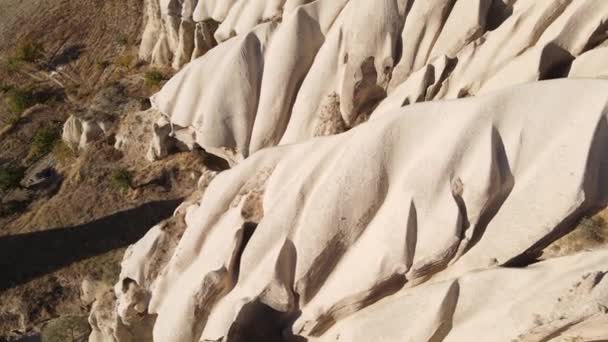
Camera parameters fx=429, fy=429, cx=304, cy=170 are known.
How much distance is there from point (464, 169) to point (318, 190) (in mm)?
2019

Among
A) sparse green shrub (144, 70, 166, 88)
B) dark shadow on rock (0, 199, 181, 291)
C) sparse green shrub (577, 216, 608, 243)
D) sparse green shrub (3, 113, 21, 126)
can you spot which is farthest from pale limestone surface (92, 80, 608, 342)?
sparse green shrub (3, 113, 21, 126)

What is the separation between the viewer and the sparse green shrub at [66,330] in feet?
28.9

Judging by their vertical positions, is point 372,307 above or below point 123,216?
above

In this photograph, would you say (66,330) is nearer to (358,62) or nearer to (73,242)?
(73,242)

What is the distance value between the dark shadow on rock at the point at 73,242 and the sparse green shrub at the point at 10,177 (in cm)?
244

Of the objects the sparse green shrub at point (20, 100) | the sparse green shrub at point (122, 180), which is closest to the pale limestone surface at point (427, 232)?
the sparse green shrub at point (122, 180)

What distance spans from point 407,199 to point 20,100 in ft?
49.7

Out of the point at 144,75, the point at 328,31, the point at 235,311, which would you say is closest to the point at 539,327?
the point at 235,311

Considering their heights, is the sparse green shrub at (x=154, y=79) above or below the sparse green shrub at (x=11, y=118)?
above

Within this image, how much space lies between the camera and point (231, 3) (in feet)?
40.1

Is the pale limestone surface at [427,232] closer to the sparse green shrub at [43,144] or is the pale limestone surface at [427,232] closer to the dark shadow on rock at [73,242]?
the dark shadow on rock at [73,242]

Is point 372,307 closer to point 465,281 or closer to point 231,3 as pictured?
point 465,281

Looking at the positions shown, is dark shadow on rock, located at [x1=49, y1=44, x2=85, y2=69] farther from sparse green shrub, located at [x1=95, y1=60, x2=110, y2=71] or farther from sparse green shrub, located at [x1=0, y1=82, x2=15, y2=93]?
sparse green shrub, located at [x1=0, y1=82, x2=15, y2=93]

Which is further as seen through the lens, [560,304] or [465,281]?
[465,281]
